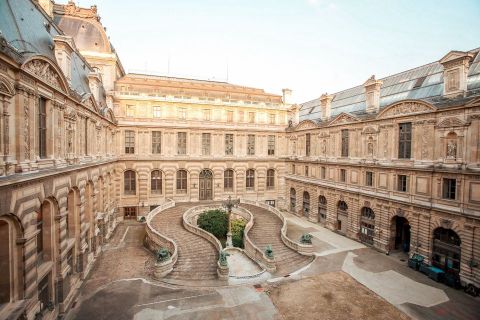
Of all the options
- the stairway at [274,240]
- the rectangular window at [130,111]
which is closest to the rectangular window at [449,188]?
the stairway at [274,240]

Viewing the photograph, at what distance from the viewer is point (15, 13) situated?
41.8 feet

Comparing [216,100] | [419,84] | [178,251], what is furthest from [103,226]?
[419,84]

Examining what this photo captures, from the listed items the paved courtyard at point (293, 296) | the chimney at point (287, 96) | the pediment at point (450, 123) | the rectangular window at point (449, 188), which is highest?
the chimney at point (287, 96)

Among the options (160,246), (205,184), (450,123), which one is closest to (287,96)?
(205,184)

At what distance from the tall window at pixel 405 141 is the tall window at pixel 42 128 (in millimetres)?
27726

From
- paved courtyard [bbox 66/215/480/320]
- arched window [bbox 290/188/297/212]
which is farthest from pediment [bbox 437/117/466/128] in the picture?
arched window [bbox 290/188/297/212]

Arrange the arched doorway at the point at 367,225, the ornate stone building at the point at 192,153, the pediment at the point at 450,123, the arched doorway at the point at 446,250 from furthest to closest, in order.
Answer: the arched doorway at the point at 367,225 → the arched doorway at the point at 446,250 → the pediment at the point at 450,123 → the ornate stone building at the point at 192,153

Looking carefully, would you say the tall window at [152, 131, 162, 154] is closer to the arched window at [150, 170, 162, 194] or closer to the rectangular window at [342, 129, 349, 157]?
the arched window at [150, 170, 162, 194]

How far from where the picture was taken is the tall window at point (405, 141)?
2391 centimetres

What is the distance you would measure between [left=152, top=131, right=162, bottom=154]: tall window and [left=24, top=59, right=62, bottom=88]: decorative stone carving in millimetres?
21242

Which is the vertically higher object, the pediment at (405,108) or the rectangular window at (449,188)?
the pediment at (405,108)

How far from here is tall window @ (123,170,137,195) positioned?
35319 millimetres

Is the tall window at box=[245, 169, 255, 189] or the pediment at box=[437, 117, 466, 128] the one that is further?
the tall window at box=[245, 169, 255, 189]

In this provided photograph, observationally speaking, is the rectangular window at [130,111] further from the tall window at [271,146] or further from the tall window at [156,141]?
the tall window at [271,146]
